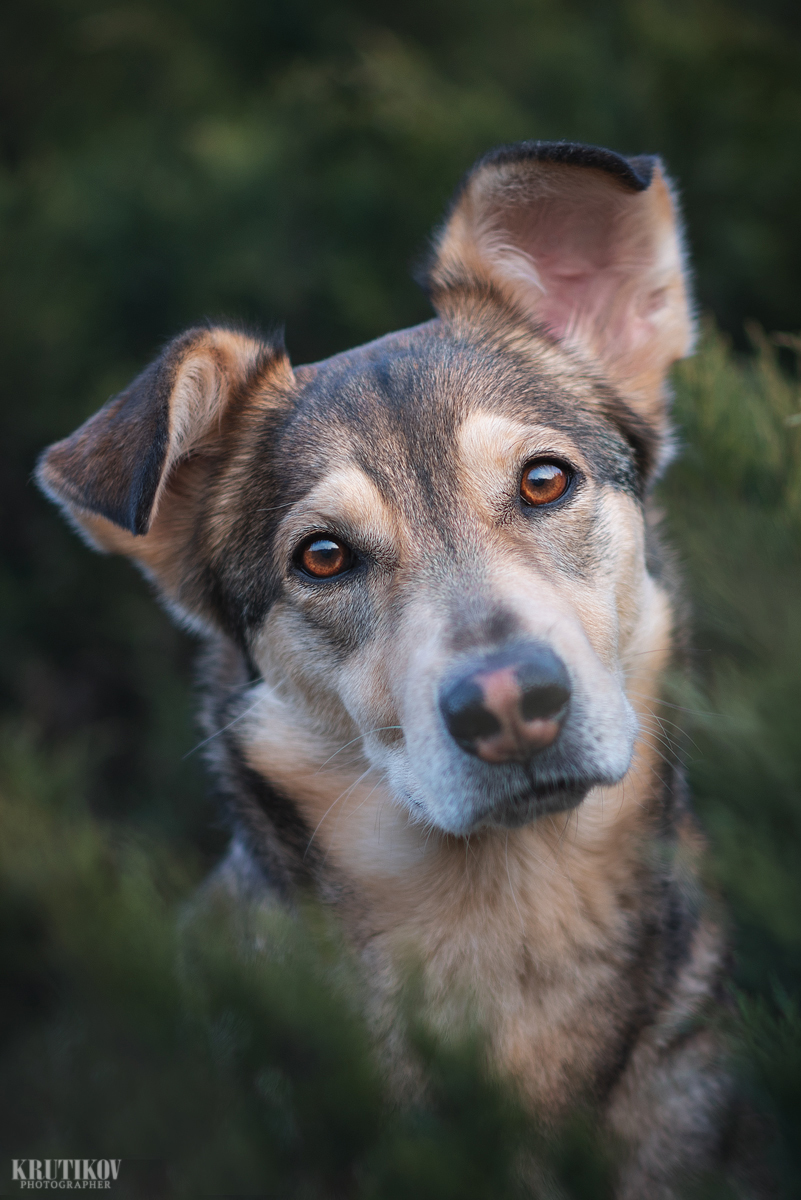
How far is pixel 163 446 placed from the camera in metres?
2.40

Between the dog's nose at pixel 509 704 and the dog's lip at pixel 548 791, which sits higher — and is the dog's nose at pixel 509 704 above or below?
above

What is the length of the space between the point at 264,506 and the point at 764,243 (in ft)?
11.0

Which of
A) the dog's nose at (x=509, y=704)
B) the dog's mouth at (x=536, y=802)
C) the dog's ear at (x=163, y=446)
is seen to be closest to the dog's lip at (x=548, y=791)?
the dog's mouth at (x=536, y=802)

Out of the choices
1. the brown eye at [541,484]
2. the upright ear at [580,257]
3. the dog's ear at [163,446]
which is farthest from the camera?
the upright ear at [580,257]

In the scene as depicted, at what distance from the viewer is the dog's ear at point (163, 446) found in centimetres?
245

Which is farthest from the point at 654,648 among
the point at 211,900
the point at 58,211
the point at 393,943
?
the point at 58,211

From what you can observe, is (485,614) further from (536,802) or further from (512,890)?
(512,890)

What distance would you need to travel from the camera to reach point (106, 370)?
201 inches

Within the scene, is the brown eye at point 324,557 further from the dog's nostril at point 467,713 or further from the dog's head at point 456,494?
the dog's nostril at point 467,713

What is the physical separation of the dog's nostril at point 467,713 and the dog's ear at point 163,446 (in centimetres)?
94

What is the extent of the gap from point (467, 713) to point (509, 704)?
98 millimetres

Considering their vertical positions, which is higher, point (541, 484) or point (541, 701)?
point (541, 484)

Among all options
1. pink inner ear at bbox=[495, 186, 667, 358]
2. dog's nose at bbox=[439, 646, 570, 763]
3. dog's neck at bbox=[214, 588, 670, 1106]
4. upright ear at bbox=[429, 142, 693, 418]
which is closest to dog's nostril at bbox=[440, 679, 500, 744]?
dog's nose at bbox=[439, 646, 570, 763]

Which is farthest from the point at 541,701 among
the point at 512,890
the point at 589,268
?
the point at 589,268
